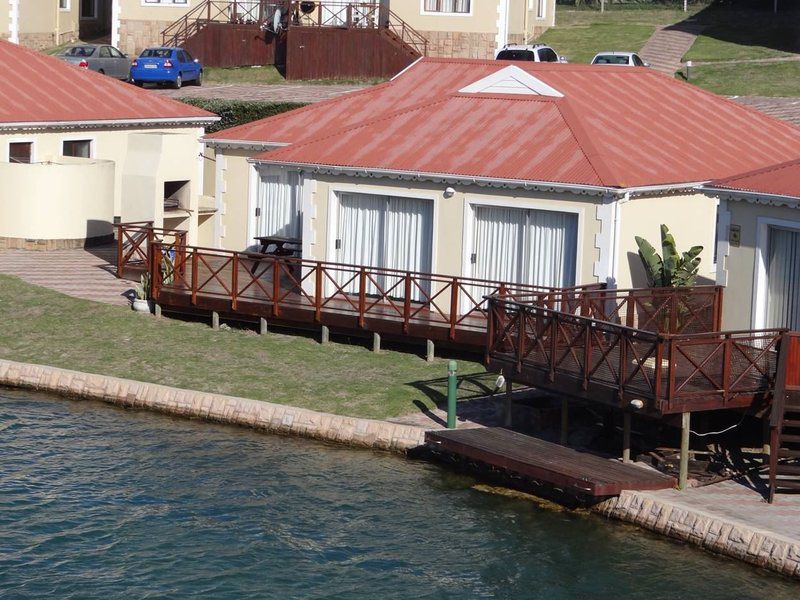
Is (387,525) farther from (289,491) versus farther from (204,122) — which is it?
(204,122)

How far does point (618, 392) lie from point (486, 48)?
3655cm

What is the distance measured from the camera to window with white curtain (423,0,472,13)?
5631 cm

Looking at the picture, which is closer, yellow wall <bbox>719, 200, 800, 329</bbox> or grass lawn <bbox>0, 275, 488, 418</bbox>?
yellow wall <bbox>719, 200, 800, 329</bbox>

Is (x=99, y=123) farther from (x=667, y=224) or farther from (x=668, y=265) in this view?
(x=668, y=265)

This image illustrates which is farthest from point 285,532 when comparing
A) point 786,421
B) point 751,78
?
point 751,78

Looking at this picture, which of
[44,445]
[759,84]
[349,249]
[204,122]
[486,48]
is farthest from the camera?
[486,48]

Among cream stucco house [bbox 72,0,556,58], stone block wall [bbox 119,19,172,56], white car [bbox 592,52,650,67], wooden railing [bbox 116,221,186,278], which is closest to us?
wooden railing [bbox 116,221,186,278]

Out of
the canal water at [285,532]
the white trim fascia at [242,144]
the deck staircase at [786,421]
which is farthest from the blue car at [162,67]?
the deck staircase at [786,421]

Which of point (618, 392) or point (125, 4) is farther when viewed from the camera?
point (125, 4)

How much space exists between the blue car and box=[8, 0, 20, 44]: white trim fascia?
9.06 meters

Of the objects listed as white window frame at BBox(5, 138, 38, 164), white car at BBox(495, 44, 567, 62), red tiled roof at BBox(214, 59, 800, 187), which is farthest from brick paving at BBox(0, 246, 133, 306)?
white car at BBox(495, 44, 567, 62)

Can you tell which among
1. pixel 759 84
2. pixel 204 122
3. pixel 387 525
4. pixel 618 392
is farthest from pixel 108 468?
pixel 759 84

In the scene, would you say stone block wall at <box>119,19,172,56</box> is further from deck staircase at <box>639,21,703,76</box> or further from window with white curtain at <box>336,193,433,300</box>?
window with white curtain at <box>336,193,433,300</box>

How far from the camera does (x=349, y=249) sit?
29.8 m
